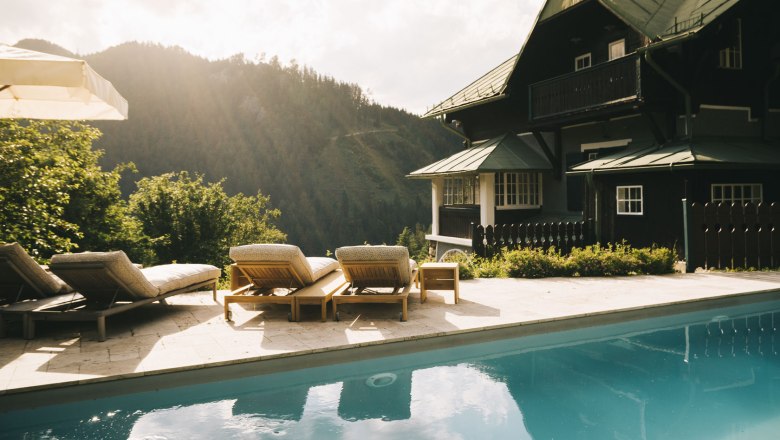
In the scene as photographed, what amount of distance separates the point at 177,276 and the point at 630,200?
1065cm

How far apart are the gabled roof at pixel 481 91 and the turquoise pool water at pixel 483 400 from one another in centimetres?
1251

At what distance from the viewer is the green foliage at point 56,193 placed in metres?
8.64

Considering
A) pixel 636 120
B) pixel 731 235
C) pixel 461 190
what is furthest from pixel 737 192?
pixel 461 190

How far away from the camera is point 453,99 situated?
20.3 meters

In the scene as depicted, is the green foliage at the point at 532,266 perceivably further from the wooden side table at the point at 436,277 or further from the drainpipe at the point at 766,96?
the drainpipe at the point at 766,96

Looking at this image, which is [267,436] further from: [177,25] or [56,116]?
[177,25]

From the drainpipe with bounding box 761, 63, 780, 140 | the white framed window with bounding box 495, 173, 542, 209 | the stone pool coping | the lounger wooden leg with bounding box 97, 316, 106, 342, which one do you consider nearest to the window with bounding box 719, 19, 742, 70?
the drainpipe with bounding box 761, 63, 780, 140

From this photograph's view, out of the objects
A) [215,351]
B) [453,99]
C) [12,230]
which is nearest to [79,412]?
[215,351]

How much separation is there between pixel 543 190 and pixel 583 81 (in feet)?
13.9

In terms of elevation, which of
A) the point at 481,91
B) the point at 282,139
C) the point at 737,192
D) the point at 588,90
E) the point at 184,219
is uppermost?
the point at 282,139

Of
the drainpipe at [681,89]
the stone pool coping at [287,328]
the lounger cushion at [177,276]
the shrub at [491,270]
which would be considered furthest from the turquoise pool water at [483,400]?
the drainpipe at [681,89]

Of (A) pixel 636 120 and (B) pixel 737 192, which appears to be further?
(A) pixel 636 120

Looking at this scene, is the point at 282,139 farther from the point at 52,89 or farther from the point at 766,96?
the point at 52,89

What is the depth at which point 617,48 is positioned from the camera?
1500 centimetres
